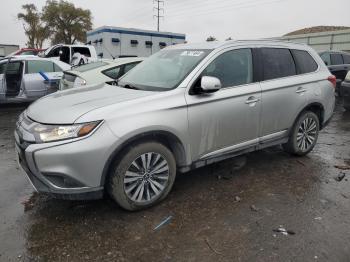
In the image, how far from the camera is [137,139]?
130 inches

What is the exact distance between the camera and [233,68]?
13.4 ft

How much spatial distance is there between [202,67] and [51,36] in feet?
160

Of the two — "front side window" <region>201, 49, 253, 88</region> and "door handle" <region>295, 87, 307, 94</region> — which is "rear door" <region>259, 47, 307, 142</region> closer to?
"door handle" <region>295, 87, 307, 94</region>

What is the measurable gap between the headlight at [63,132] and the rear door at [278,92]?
2.31m

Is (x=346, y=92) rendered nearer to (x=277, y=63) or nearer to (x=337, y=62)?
(x=337, y=62)

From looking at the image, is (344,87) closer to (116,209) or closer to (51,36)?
(116,209)

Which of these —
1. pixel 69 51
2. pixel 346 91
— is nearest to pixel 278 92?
pixel 346 91

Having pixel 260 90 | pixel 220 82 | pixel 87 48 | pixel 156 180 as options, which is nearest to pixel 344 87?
pixel 260 90

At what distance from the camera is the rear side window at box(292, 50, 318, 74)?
4883mm

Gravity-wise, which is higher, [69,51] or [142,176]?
[69,51]

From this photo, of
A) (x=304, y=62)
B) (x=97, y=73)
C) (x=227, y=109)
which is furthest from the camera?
(x=97, y=73)

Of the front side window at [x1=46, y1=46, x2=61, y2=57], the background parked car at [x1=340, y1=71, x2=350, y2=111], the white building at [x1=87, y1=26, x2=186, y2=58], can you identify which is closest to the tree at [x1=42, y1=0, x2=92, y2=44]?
the white building at [x1=87, y1=26, x2=186, y2=58]

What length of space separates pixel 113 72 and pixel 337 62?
8598 mm

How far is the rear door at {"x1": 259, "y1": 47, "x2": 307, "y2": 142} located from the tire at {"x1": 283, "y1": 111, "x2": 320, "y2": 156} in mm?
193
